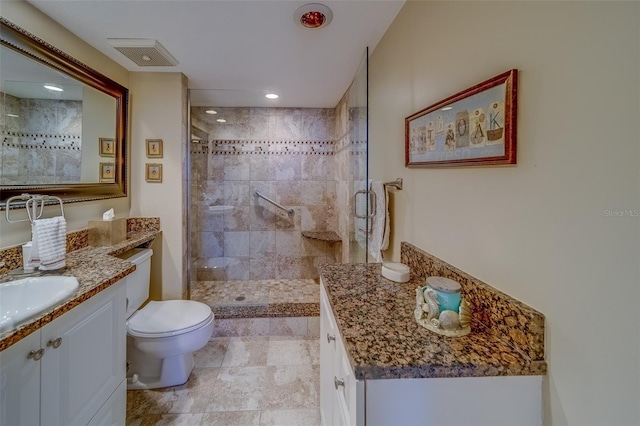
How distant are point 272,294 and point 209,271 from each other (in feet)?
2.80

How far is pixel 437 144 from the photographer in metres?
1.15

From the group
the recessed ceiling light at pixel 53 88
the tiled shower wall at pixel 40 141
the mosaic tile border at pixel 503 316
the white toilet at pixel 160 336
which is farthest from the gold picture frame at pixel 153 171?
the mosaic tile border at pixel 503 316

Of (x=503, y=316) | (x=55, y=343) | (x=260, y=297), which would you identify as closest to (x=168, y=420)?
(x=55, y=343)

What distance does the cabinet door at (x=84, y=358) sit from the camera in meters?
0.98

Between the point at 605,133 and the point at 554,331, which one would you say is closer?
the point at 605,133

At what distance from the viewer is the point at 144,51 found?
1.92 metres

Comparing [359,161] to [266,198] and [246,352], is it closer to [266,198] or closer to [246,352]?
[266,198]

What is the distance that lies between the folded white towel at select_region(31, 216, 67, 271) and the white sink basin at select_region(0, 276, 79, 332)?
0.40 ft

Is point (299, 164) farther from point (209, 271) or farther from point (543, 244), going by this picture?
point (543, 244)

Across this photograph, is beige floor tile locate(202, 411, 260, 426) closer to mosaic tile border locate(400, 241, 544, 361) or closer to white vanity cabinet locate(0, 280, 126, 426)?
white vanity cabinet locate(0, 280, 126, 426)

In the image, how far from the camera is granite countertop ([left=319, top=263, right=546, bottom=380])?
686mm

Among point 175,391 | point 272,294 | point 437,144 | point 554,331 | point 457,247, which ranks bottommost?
point 175,391

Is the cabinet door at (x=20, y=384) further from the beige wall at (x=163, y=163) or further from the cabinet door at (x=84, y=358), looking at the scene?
the beige wall at (x=163, y=163)

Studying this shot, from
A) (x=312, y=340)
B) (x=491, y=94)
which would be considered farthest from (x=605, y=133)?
(x=312, y=340)
